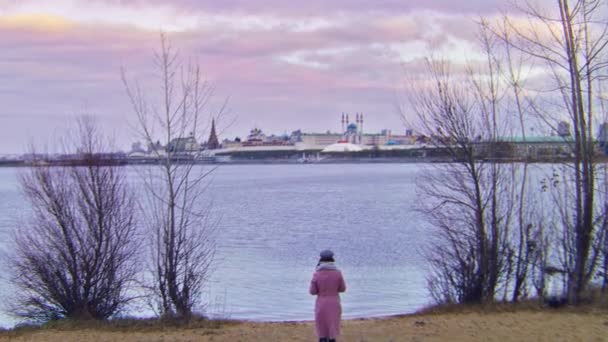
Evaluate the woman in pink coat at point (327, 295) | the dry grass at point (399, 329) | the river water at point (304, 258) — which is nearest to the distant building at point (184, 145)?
the dry grass at point (399, 329)

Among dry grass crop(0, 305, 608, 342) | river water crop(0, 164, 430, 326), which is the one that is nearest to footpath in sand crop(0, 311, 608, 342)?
dry grass crop(0, 305, 608, 342)

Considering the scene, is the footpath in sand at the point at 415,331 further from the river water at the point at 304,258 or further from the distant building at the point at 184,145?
the distant building at the point at 184,145

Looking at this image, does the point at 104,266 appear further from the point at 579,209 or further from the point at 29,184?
the point at 579,209

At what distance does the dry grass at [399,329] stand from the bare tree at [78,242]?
120 cm

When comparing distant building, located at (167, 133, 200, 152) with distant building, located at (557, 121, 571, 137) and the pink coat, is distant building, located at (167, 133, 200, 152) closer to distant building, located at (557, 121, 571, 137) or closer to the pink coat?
the pink coat

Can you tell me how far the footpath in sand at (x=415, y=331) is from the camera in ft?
36.3

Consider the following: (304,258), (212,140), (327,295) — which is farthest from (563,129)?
(304,258)

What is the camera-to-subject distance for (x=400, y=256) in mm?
26031

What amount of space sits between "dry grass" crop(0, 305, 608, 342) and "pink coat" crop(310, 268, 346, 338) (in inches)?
86.2

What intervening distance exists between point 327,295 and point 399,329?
331cm

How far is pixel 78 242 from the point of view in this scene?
1364cm

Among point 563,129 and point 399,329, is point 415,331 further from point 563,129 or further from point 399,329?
point 563,129

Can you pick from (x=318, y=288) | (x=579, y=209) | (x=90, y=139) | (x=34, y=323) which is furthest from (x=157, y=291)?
(x=579, y=209)

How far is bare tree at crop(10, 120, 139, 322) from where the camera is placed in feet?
44.2
